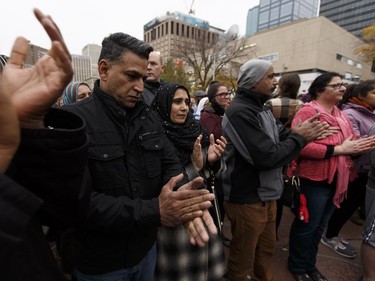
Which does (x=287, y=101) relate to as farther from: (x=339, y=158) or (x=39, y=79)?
(x=39, y=79)

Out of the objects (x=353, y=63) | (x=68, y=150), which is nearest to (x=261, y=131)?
(x=68, y=150)

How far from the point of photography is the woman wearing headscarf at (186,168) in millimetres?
1837

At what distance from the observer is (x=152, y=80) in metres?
2.99

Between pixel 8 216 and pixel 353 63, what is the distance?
52698 millimetres

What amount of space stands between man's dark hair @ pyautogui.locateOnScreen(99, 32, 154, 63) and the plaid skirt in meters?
1.26

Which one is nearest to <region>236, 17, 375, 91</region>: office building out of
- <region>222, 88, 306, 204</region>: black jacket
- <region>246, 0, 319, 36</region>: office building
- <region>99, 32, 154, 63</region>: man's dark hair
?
<region>222, 88, 306, 204</region>: black jacket

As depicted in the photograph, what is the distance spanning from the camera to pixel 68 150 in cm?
81

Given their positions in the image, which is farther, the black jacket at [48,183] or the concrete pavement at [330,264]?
the concrete pavement at [330,264]

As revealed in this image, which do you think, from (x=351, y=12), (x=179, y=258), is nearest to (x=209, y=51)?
(x=179, y=258)

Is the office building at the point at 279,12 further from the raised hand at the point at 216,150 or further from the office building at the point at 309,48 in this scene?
the raised hand at the point at 216,150

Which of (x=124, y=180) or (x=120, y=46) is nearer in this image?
(x=124, y=180)

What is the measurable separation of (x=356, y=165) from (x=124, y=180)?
326cm

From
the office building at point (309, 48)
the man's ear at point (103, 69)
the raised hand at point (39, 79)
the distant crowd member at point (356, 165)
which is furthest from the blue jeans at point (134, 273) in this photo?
the office building at point (309, 48)

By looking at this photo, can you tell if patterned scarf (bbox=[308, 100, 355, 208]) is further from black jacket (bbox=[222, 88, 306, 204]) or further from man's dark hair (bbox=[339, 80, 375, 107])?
man's dark hair (bbox=[339, 80, 375, 107])
